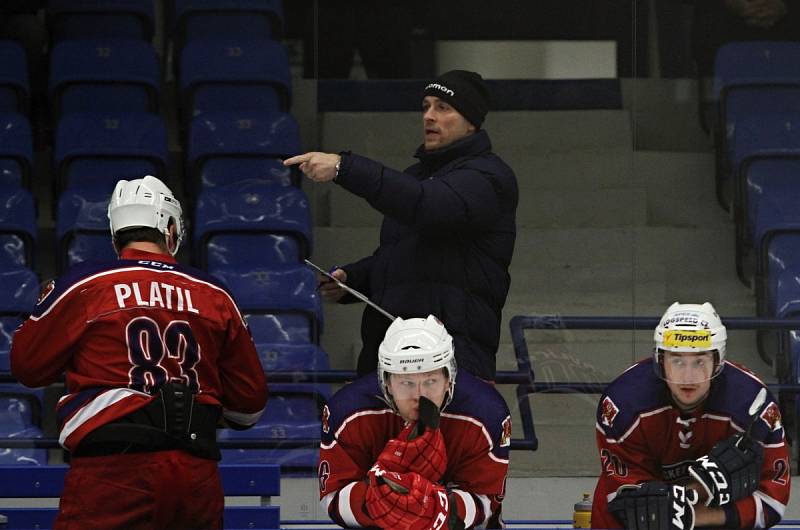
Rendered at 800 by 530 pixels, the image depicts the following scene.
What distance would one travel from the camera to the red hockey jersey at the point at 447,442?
371 centimetres

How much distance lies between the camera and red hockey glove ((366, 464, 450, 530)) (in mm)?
3490

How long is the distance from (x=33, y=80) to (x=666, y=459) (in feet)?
9.11

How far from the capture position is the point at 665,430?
394cm

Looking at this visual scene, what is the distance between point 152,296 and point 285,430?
166 cm

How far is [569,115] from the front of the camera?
5.46 meters

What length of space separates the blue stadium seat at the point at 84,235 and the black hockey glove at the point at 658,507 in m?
2.29

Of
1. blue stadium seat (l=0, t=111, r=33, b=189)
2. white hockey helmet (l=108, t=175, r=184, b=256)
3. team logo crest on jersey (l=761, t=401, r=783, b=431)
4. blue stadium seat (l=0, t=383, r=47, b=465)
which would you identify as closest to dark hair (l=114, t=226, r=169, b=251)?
white hockey helmet (l=108, t=175, r=184, b=256)

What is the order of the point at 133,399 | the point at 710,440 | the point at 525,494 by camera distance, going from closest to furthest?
the point at 133,399, the point at 710,440, the point at 525,494

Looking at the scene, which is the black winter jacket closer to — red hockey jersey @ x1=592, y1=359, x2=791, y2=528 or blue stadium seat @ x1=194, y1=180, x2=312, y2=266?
red hockey jersey @ x1=592, y1=359, x2=791, y2=528

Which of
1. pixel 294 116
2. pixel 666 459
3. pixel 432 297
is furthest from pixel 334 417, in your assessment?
pixel 294 116

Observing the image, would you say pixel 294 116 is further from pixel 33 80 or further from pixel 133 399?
pixel 133 399

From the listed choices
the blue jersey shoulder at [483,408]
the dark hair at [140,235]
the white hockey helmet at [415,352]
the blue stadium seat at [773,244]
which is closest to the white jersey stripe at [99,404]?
the dark hair at [140,235]

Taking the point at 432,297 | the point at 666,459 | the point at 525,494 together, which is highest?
the point at 432,297

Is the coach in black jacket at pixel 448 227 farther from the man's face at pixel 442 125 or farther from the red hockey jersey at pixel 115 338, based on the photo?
the red hockey jersey at pixel 115 338
